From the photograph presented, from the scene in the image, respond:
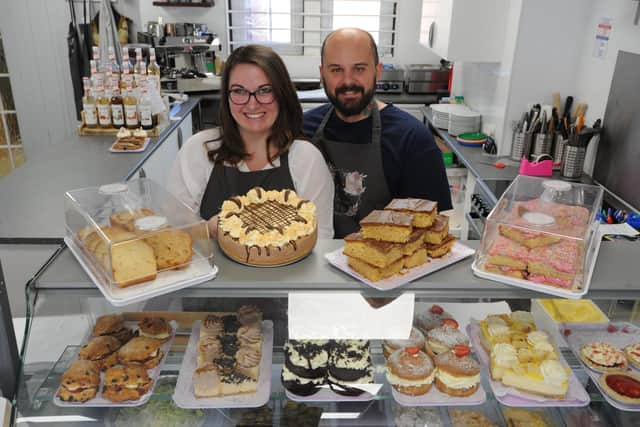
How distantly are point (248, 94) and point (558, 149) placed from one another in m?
2.64

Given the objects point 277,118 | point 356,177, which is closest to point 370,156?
point 356,177

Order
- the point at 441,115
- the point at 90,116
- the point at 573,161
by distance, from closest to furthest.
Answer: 1. the point at 573,161
2. the point at 90,116
3. the point at 441,115

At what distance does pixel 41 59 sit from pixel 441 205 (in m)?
5.79

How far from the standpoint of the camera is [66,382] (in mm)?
1625

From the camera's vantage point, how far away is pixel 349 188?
2744 mm

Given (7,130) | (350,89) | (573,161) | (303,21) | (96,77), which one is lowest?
(7,130)

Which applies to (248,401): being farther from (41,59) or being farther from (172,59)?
(41,59)

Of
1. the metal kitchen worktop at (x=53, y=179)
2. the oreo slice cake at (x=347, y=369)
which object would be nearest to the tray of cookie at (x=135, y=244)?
the oreo slice cake at (x=347, y=369)

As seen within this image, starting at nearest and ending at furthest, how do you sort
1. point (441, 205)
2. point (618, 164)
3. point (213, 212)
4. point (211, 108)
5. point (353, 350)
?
1. point (353, 350)
2. point (213, 212)
3. point (441, 205)
4. point (618, 164)
5. point (211, 108)

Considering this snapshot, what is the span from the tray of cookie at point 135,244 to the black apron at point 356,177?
1151mm

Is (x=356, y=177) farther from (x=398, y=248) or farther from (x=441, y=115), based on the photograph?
(x=441, y=115)

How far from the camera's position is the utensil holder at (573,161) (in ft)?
11.8

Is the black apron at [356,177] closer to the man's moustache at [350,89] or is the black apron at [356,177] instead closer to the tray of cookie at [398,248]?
the man's moustache at [350,89]

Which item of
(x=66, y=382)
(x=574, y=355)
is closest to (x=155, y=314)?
(x=66, y=382)
